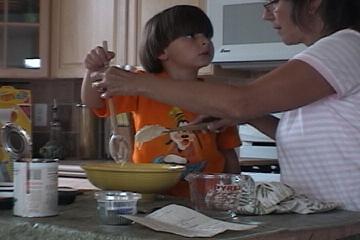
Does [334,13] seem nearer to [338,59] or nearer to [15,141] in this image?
[338,59]

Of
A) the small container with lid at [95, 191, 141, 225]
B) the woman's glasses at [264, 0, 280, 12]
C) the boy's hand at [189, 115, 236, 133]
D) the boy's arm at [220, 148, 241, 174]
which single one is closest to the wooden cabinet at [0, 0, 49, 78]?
the boy's arm at [220, 148, 241, 174]

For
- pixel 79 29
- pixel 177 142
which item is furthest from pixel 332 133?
pixel 79 29

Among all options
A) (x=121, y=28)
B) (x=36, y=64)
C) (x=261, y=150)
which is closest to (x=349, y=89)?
(x=261, y=150)

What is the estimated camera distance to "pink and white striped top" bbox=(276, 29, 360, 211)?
1331mm

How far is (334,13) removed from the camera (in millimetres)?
1491

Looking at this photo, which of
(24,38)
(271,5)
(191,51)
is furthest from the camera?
(24,38)

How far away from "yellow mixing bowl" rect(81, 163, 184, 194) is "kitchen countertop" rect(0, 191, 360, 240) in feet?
0.44

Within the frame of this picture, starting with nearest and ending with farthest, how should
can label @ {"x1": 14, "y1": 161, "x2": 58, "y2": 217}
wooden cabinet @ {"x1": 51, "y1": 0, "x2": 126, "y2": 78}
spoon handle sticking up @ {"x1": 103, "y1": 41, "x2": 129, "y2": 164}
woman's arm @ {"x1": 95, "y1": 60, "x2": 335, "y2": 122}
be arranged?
can label @ {"x1": 14, "y1": 161, "x2": 58, "y2": 217}
woman's arm @ {"x1": 95, "y1": 60, "x2": 335, "y2": 122}
spoon handle sticking up @ {"x1": 103, "y1": 41, "x2": 129, "y2": 164}
wooden cabinet @ {"x1": 51, "y1": 0, "x2": 126, "y2": 78}

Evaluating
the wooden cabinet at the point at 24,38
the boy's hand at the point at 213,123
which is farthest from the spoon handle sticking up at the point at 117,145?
the wooden cabinet at the point at 24,38

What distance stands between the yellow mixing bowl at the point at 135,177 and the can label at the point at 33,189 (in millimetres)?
255

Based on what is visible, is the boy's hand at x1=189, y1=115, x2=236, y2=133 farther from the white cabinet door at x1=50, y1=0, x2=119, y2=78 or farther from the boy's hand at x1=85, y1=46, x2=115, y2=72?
the white cabinet door at x1=50, y1=0, x2=119, y2=78

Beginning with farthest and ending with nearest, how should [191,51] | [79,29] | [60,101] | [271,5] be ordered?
[60,101]
[79,29]
[191,51]
[271,5]

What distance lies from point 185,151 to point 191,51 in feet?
0.95

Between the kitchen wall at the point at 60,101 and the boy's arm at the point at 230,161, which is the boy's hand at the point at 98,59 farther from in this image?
the kitchen wall at the point at 60,101
